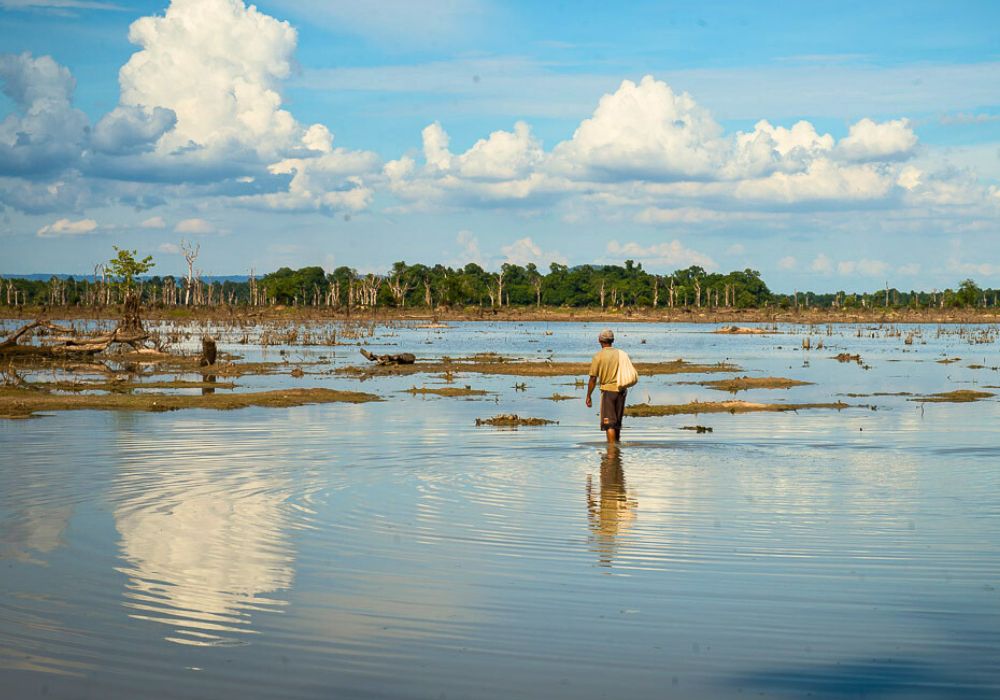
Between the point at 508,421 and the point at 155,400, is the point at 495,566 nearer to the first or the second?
the point at 508,421

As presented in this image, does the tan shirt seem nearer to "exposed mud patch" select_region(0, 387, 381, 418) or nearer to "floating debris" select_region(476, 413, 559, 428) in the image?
"floating debris" select_region(476, 413, 559, 428)

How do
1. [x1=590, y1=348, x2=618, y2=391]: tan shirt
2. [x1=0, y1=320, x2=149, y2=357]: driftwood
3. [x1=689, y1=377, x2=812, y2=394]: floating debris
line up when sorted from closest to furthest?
[x1=590, y1=348, x2=618, y2=391]: tan shirt → [x1=689, y1=377, x2=812, y2=394]: floating debris → [x1=0, y1=320, x2=149, y2=357]: driftwood

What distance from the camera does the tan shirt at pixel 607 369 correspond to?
61.4ft

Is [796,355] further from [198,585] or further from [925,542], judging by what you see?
[198,585]

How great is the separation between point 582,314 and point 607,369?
147m

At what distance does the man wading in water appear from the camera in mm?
18734

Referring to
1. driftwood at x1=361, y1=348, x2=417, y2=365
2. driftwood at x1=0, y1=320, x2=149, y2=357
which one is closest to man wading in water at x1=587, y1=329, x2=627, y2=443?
driftwood at x1=361, y1=348, x2=417, y2=365

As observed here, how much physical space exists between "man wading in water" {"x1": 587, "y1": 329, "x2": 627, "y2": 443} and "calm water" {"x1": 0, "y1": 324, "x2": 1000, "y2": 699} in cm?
62

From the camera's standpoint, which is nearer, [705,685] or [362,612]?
[705,685]

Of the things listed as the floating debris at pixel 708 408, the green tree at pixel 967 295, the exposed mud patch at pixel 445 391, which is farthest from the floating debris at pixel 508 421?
the green tree at pixel 967 295

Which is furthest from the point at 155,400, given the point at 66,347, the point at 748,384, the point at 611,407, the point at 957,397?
the point at 957,397

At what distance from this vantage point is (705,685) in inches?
273

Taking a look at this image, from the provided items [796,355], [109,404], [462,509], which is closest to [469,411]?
[109,404]

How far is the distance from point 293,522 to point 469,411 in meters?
14.7
